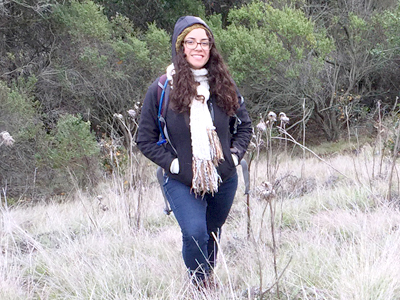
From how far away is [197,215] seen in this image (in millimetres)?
2305

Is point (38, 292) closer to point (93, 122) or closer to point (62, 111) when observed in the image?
point (62, 111)

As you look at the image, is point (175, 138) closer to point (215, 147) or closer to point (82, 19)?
point (215, 147)

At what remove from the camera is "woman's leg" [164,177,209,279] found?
2270mm

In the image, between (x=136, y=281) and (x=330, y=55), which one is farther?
(x=330, y=55)

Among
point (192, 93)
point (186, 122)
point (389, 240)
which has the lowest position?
point (389, 240)

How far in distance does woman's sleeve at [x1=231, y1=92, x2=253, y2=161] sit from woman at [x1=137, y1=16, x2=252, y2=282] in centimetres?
5

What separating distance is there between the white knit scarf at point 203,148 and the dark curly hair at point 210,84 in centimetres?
6

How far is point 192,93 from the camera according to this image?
2.35 m

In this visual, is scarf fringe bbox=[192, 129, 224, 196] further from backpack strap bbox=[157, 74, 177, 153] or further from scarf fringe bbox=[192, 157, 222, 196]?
backpack strap bbox=[157, 74, 177, 153]

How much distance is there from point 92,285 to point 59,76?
32.8 ft

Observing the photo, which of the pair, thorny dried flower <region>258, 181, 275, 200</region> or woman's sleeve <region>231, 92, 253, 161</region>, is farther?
woman's sleeve <region>231, 92, 253, 161</region>

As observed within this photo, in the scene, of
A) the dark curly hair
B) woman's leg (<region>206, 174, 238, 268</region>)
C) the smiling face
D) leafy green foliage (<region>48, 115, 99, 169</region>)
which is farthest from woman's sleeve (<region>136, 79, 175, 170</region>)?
leafy green foliage (<region>48, 115, 99, 169</region>)

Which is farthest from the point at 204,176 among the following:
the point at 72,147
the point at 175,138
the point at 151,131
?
the point at 72,147

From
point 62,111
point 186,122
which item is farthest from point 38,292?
point 62,111
